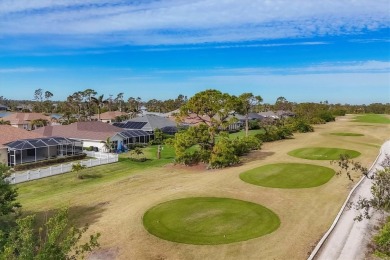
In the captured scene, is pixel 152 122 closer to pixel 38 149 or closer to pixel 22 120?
pixel 38 149

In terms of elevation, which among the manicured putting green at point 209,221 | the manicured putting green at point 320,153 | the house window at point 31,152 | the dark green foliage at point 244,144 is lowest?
the manicured putting green at point 209,221

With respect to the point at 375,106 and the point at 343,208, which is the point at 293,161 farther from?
the point at 375,106

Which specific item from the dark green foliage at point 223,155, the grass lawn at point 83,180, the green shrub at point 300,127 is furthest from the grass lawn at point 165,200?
the green shrub at point 300,127

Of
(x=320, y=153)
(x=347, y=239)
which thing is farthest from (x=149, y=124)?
(x=347, y=239)

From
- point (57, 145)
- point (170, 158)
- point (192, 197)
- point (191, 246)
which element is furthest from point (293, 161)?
point (57, 145)

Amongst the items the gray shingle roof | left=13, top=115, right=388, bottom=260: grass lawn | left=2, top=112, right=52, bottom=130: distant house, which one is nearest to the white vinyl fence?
left=13, top=115, right=388, bottom=260: grass lawn

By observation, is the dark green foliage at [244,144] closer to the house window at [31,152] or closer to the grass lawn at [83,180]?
the grass lawn at [83,180]

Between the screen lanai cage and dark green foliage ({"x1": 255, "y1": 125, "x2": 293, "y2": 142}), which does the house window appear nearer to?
the screen lanai cage
